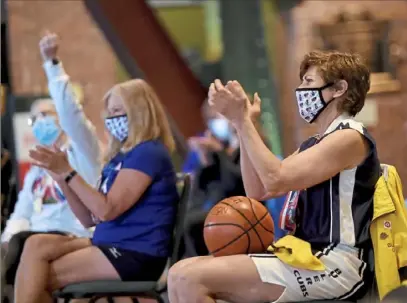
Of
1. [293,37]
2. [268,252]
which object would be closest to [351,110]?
[268,252]

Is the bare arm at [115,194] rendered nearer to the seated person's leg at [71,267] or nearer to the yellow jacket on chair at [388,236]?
the seated person's leg at [71,267]

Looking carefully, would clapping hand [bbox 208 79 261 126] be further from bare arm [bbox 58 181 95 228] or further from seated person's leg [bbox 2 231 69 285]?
seated person's leg [bbox 2 231 69 285]

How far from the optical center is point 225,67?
567 centimetres

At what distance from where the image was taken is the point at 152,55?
6289 millimetres

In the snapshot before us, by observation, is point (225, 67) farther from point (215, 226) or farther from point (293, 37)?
point (215, 226)

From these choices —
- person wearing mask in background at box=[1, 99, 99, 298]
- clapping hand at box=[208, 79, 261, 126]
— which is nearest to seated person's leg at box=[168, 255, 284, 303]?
clapping hand at box=[208, 79, 261, 126]

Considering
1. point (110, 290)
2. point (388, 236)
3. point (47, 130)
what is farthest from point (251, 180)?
point (47, 130)

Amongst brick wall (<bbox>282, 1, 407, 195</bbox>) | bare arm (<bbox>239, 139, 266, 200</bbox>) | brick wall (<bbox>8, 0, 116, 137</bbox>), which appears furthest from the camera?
brick wall (<bbox>282, 1, 407, 195</bbox>)

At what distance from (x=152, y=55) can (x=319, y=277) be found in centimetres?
416

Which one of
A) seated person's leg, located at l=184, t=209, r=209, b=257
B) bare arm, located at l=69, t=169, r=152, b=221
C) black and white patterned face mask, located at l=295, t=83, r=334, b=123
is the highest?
black and white patterned face mask, located at l=295, t=83, r=334, b=123

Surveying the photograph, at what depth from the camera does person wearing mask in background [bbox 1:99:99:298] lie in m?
3.48

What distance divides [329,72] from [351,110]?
0.45 ft

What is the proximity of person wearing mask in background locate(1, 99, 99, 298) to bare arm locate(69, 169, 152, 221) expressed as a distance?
50 cm

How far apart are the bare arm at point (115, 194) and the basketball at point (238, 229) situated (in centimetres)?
55
